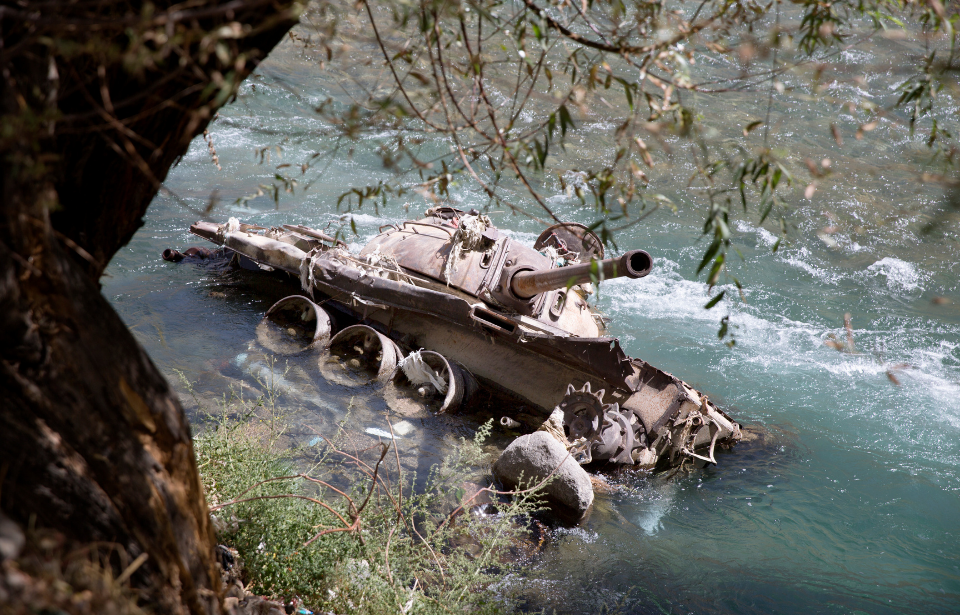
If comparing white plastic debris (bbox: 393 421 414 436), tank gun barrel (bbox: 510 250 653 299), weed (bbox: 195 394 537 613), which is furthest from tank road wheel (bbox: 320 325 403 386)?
weed (bbox: 195 394 537 613)

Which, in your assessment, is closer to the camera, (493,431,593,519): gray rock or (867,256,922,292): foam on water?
(493,431,593,519): gray rock

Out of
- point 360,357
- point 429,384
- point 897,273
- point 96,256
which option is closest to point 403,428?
point 429,384

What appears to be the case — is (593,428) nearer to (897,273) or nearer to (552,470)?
(552,470)

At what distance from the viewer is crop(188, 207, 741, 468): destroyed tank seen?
6648 mm

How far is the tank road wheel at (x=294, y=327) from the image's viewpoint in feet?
27.2

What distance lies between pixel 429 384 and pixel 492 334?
3.33 ft

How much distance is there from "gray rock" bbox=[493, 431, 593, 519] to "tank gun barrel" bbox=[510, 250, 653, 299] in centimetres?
153

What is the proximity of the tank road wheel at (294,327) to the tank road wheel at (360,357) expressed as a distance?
0.25 m

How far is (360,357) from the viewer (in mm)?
8312

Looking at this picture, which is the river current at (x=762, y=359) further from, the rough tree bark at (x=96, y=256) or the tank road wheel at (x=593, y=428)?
the rough tree bark at (x=96, y=256)

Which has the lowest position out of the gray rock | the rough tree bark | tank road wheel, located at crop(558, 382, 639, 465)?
the gray rock

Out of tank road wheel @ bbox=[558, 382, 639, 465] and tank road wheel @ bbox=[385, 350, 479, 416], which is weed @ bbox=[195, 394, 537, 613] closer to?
tank road wheel @ bbox=[558, 382, 639, 465]

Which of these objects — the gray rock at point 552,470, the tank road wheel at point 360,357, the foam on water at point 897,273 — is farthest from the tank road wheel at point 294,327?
the foam on water at point 897,273

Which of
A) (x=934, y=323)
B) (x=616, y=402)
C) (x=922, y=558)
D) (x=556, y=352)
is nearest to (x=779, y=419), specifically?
(x=922, y=558)
